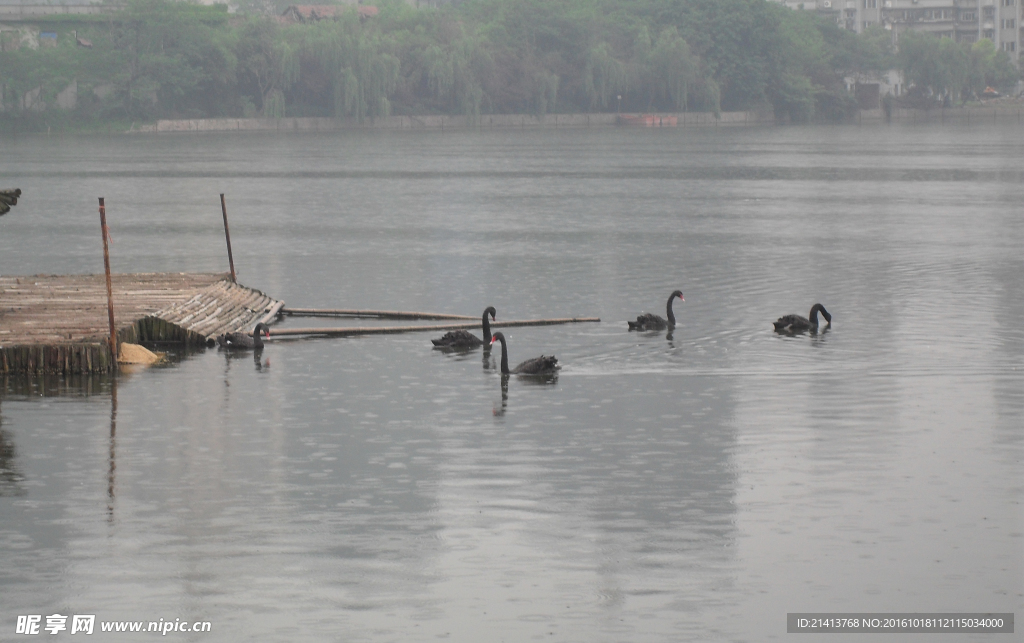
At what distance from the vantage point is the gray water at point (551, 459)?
1287cm

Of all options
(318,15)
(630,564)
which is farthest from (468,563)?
(318,15)

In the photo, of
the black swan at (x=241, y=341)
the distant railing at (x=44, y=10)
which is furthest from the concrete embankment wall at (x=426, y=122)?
the black swan at (x=241, y=341)

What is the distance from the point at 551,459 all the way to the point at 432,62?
438 feet

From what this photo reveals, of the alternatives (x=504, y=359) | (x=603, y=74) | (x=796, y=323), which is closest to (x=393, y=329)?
(x=504, y=359)

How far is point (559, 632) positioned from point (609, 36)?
527 ft

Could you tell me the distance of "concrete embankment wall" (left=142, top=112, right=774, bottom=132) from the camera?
148m

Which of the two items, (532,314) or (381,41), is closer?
(532,314)

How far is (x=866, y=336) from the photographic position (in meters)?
26.7

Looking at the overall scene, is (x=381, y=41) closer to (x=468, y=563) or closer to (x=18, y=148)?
(x=18, y=148)

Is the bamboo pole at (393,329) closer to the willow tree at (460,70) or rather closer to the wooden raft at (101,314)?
the wooden raft at (101,314)

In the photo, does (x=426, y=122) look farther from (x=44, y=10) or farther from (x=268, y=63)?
(x=44, y=10)

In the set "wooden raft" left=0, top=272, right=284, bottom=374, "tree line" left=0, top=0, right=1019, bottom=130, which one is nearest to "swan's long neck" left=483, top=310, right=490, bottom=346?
"wooden raft" left=0, top=272, right=284, bottom=374

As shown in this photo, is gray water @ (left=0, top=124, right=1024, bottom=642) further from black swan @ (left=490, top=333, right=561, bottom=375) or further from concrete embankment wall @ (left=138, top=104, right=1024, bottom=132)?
concrete embankment wall @ (left=138, top=104, right=1024, bottom=132)

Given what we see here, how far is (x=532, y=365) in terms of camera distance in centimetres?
2247
